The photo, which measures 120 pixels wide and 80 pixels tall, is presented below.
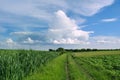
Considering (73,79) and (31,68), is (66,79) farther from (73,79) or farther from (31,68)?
(31,68)

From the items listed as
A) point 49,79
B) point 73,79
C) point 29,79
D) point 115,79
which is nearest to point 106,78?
point 115,79

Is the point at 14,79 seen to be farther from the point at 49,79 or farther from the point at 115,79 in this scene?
the point at 115,79

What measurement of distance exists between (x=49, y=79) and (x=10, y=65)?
6.82 metres

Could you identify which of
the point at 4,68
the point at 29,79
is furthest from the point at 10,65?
the point at 29,79

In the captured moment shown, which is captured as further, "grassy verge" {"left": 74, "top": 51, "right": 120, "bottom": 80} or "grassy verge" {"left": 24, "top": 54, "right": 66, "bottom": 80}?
"grassy verge" {"left": 74, "top": 51, "right": 120, "bottom": 80}

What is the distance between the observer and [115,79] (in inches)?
857

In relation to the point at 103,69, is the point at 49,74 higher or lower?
lower

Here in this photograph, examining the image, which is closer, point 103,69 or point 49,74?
point 49,74

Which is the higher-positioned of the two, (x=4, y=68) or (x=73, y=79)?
(x=4, y=68)

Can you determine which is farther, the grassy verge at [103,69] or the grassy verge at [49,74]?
the grassy verge at [103,69]

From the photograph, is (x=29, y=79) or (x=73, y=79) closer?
(x=29, y=79)

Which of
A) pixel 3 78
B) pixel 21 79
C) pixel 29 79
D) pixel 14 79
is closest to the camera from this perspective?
pixel 3 78

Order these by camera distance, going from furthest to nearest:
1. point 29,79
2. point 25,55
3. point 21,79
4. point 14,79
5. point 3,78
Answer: point 25,55, point 29,79, point 21,79, point 14,79, point 3,78

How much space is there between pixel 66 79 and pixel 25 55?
222 inches
